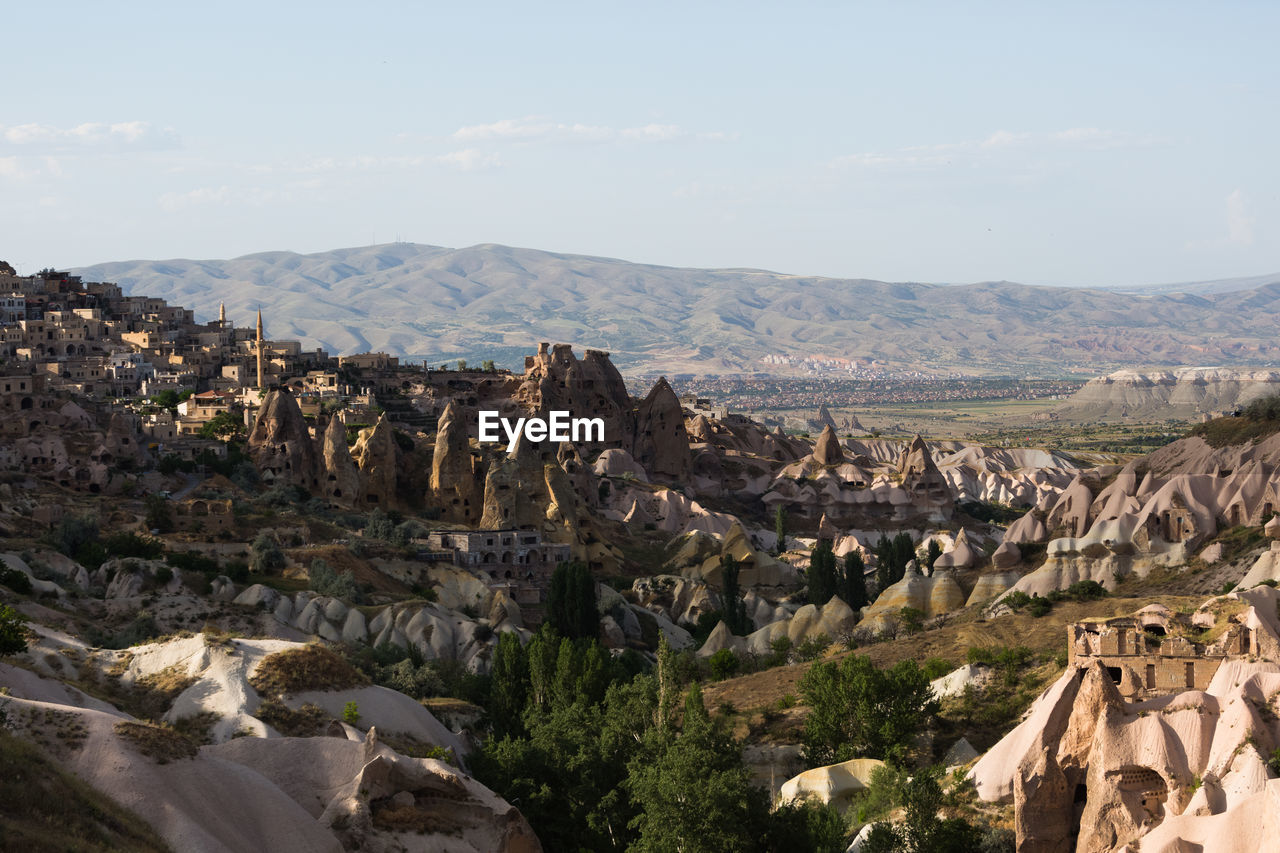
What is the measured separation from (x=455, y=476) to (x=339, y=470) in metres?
6.21

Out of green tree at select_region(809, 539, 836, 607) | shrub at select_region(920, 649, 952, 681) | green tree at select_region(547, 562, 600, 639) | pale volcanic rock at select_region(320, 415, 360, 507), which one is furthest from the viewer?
pale volcanic rock at select_region(320, 415, 360, 507)

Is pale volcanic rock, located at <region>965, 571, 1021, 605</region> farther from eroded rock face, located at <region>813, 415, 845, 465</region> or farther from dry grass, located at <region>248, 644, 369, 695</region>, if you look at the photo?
eroded rock face, located at <region>813, 415, 845, 465</region>

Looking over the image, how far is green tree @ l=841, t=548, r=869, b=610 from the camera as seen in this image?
81.0 meters

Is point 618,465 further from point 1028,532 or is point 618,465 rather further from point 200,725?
point 200,725

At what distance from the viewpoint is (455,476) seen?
3696 inches

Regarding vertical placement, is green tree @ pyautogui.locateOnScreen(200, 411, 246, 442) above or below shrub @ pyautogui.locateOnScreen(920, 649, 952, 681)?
above

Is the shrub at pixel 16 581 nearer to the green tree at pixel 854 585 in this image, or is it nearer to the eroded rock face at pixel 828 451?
the green tree at pixel 854 585

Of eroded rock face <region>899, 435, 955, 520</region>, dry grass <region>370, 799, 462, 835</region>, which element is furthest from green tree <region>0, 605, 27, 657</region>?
eroded rock face <region>899, 435, 955, 520</region>

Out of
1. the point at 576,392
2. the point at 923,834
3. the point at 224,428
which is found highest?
the point at 576,392

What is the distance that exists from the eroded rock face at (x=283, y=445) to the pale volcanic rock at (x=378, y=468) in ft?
8.70

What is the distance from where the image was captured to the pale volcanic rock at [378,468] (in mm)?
93875

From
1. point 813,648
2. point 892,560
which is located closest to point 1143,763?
point 813,648

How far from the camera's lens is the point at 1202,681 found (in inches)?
1484

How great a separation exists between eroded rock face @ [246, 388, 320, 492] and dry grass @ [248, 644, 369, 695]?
48.1m
